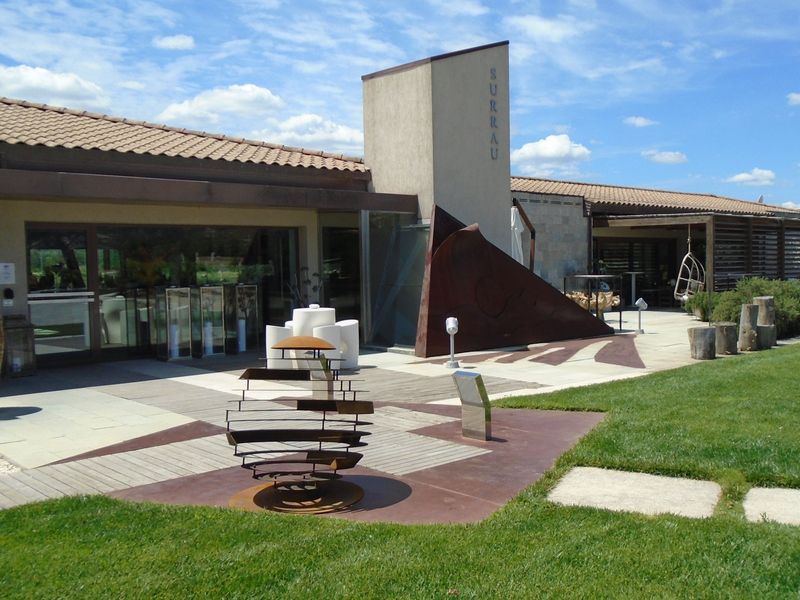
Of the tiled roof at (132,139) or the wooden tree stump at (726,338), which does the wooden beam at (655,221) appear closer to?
the wooden tree stump at (726,338)

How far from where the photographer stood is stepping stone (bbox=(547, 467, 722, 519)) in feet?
16.7

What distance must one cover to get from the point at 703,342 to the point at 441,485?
8.26 m

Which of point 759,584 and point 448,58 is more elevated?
point 448,58

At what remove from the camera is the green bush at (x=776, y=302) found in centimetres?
1584

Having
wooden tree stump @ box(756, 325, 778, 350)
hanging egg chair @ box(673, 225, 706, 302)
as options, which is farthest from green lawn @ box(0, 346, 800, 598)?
hanging egg chair @ box(673, 225, 706, 302)

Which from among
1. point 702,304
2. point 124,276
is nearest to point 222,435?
point 124,276

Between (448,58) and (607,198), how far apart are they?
1145 cm

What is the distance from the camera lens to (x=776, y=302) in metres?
16.2

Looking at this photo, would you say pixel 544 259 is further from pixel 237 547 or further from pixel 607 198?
pixel 237 547

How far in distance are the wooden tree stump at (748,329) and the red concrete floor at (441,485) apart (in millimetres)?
7593

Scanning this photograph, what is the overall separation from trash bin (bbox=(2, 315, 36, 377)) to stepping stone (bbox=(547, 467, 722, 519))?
30.0ft

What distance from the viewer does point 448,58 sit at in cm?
1588

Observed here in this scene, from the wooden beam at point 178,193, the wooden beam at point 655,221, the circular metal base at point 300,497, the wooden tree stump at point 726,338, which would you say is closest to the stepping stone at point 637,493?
the circular metal base at point 300,497

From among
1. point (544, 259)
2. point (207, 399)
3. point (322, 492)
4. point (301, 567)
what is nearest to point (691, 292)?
point (544, 259)
